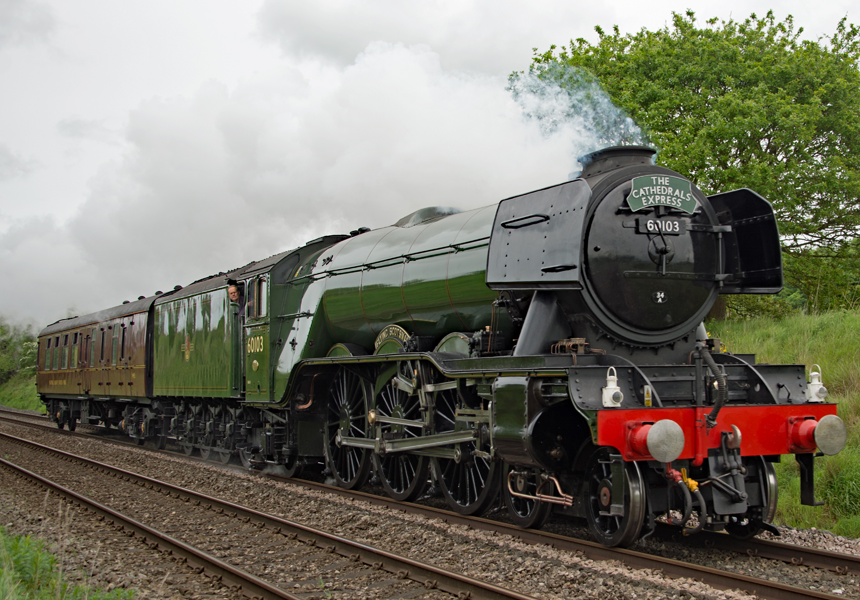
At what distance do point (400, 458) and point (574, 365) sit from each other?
3.22m

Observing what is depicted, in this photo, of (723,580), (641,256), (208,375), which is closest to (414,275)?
(641,256)

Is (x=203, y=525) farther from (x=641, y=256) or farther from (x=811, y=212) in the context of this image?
(x=811, y=212)

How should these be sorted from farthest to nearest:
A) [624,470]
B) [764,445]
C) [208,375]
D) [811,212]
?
[811,212] → [208,375] → [764,445] → [624,470]

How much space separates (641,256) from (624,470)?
5.42 feet

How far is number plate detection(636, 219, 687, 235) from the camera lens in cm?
537

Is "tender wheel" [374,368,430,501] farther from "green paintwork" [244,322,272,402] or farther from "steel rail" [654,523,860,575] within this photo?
"steel rail" [654,523,860,575]

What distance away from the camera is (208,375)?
11.3 metres

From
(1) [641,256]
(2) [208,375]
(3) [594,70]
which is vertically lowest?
(2) [208,375]

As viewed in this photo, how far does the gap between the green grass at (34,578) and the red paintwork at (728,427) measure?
10.5ft

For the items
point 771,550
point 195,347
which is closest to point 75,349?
point 195,347

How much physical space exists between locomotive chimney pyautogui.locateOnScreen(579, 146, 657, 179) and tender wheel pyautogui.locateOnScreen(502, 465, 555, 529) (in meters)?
2.50

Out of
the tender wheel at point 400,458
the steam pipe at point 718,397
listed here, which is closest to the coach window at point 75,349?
the tender wheel at point 400,458

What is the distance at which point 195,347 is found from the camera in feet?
38.9

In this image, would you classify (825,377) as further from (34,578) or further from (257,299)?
(34,578)
